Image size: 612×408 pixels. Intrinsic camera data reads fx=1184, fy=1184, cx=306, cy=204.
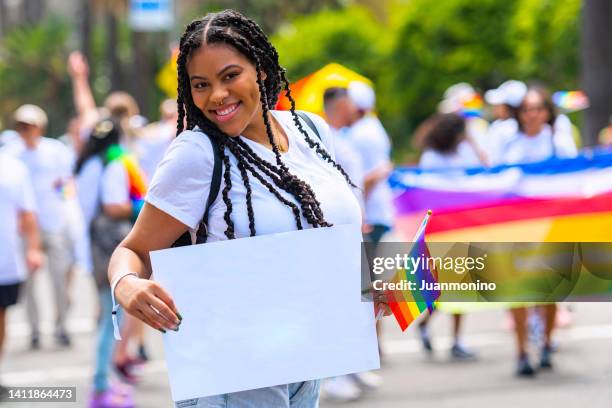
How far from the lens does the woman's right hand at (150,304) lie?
3.01 metres

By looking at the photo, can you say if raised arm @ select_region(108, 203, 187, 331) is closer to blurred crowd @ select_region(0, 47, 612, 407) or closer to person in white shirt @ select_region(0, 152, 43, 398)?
blurred crowd @ select_region(0, 47, 612, 407)

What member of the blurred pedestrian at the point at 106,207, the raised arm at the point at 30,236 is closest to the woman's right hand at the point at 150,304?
the blurred pedestrian at the point at 106,207

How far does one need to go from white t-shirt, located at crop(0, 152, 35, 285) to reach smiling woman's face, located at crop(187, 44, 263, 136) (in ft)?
15.3

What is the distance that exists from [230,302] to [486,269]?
0.85 m

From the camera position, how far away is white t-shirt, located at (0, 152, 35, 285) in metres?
7.61

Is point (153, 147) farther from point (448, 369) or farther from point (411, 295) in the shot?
point (411, 295)

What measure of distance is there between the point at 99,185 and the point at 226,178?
435cm

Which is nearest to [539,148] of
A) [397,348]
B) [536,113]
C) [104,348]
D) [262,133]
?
[536,113]

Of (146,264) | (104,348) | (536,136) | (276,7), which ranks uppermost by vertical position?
(276,7)

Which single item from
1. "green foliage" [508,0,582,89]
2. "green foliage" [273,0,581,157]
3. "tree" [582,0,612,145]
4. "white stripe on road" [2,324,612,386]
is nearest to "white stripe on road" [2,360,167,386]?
"white stripe on road" [2,324,612,386]

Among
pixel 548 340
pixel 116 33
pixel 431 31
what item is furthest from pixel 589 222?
pixel 116 33

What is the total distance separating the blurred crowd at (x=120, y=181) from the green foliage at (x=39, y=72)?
3531 cm

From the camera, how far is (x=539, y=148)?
28.3ft

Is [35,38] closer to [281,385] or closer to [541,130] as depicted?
[541,130]
